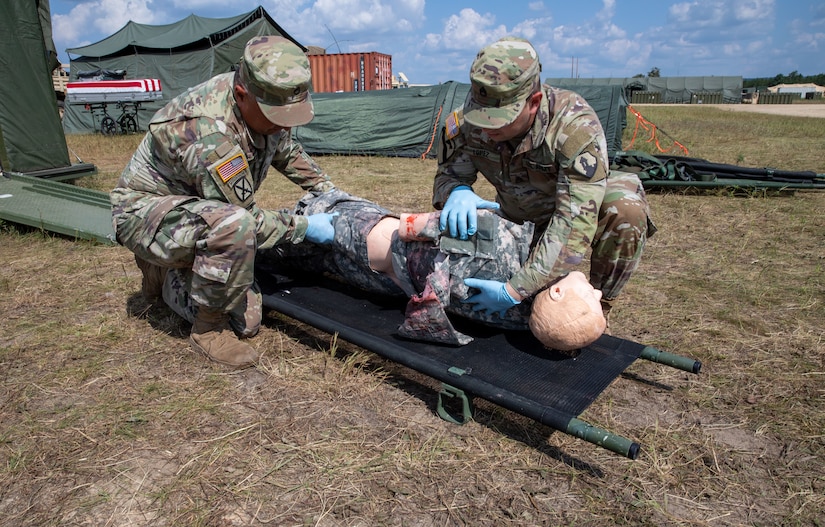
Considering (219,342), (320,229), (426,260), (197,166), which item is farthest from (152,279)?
(426,260)

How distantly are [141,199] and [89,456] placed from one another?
50.6 inches

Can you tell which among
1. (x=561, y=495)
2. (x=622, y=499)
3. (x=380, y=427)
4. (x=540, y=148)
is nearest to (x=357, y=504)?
(x=380, y=427)

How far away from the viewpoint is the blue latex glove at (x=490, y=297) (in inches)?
97.7

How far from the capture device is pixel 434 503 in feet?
Answer: 6.50

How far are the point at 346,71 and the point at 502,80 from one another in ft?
48.0

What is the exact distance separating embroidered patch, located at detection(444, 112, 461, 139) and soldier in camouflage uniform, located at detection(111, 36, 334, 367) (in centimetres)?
79

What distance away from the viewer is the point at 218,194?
8.96 feet

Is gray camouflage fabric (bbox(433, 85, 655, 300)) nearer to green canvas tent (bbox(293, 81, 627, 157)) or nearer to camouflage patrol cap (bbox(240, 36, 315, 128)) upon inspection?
camouflage patrol cap (bbox(240, 36, 315, 128))

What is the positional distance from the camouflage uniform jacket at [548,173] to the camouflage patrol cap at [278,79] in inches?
31.5

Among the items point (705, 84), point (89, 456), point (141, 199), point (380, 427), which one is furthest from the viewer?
point (705, 84)

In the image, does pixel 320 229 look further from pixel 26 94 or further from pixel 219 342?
pixel 26 94

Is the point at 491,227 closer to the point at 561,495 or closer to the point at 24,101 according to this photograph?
the point at 561,495

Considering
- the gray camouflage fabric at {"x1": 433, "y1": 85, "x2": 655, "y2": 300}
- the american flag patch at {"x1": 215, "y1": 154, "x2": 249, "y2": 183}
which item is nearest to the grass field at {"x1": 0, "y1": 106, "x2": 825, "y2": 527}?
the gray camouflage fabric at {"x1": 433, "y1": 85, "x2": 655, "y2": 300}

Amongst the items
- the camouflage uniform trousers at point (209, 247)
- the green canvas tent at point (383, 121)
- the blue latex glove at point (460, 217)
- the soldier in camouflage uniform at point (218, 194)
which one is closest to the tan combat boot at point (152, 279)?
the soldier in camouflage uniform at point (218, 194)
